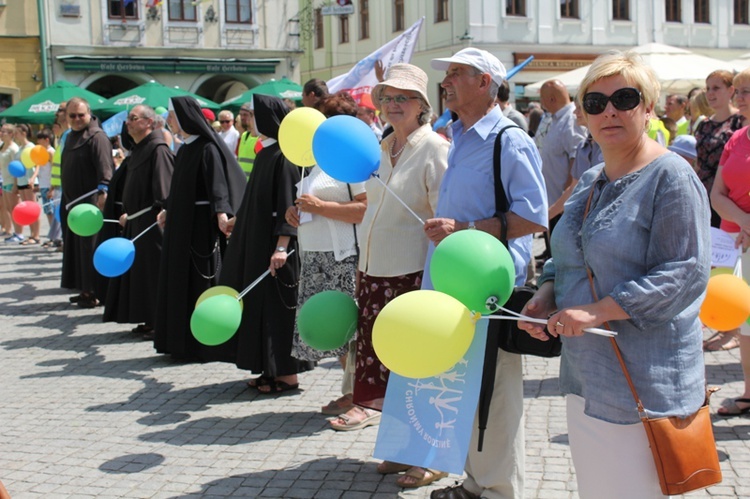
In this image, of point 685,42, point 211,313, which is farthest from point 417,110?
point 685,42

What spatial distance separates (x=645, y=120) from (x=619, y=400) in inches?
33.0

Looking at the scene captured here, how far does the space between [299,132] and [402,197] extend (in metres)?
0.88

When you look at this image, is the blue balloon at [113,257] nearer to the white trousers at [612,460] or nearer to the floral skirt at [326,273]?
the floral skirt at [326,273]

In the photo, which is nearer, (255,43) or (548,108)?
(548,108)

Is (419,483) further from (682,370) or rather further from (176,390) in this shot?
(176,390)

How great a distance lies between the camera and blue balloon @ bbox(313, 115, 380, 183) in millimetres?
4184

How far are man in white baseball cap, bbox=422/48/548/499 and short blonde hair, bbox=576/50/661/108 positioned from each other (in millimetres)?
949

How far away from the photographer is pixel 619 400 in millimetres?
2641

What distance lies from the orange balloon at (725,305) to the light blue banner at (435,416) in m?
1.21

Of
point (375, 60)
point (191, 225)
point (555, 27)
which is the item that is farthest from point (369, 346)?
point (555, 27)

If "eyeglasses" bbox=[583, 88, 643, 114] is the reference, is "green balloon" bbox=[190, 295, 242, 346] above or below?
below

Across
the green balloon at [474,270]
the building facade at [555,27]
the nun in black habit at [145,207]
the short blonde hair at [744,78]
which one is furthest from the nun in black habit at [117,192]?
the building facade at [555,27]

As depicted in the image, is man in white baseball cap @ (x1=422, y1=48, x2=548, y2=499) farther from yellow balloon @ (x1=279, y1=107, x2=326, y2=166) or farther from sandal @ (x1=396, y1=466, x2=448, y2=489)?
yellow balloon @ (x1=279, y1=107, x2=326, y2=166)

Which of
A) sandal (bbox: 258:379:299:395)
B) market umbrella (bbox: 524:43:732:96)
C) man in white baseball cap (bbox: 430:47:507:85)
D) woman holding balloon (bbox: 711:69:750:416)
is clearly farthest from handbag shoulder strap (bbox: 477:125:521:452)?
market umbrella (bbox: 524:43:732:96)
